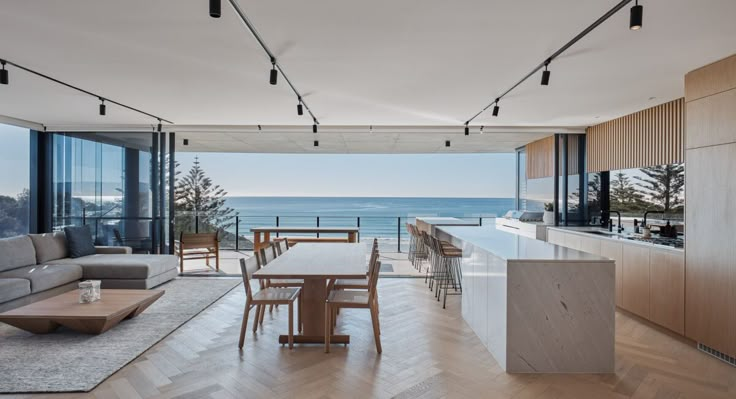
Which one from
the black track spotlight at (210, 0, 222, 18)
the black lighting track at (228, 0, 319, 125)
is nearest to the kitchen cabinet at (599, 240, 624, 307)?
the black lighting track at (228, 0, 319, 125)

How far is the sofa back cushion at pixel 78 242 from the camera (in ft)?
18.0

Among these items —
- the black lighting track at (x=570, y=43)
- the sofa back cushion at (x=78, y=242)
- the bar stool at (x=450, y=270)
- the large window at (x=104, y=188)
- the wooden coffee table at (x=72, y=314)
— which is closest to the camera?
the black lighting track at (x=570, y=43)

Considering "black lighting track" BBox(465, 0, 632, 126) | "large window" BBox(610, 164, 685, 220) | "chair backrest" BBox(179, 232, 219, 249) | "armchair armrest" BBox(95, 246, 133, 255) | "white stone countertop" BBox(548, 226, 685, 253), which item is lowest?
"armchair armrest" BBox(95, 246, 133, 255)

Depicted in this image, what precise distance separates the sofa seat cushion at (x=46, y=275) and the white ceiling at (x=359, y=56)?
2.01 metres

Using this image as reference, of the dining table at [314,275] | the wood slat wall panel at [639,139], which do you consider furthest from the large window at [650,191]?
the dining table at [314,275]

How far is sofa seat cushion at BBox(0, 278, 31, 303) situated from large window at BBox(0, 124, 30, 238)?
280cm

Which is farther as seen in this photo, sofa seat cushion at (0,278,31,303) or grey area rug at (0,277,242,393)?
sofa seat cushion at (0,278,31,303)

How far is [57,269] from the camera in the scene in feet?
15.4

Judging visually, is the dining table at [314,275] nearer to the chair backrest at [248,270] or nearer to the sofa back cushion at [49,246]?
the chair backrest at [248,270]

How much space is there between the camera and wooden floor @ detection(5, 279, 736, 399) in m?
2.57

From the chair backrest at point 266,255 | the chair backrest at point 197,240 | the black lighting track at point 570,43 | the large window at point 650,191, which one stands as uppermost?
the black lighting track at point 570,43

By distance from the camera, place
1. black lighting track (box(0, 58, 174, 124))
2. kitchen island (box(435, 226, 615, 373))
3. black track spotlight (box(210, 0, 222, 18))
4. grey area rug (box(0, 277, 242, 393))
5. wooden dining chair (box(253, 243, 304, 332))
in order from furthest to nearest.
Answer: wooden dining chair (box(253, 243, 304, 332))
black lighting track (box(0, 58, 174, 124))
kitchen island (box(435, 226, 615, 373))
grey area rug (box(0, 277, 242, 393))
black track spotlight (box(210, 0, 222, 18))

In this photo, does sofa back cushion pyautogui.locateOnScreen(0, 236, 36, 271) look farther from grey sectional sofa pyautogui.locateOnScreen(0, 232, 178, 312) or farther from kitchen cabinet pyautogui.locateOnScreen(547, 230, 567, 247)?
→ kitchen cabinet pyautogui.locateOnScreen(547, 230, 567, 247)

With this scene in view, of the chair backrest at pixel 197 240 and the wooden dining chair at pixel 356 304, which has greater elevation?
the chair backrest at pixel 197 240
